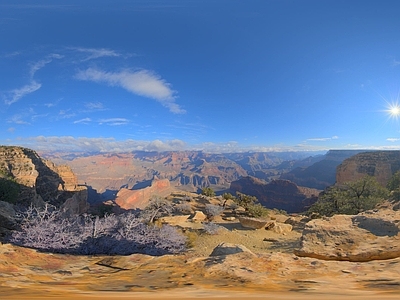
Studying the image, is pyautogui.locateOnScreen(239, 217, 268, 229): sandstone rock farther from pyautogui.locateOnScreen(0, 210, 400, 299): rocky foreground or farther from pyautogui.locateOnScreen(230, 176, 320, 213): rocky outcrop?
pyautogui.locateOnScreen(230, 176, 320, 213): rocky outcrop

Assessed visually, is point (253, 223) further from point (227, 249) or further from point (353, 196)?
point (227, 249)

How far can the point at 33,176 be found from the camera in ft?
124

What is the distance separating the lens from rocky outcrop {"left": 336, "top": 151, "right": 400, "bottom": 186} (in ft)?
200

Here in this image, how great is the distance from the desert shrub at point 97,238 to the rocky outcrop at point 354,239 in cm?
536

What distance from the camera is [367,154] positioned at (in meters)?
66.0

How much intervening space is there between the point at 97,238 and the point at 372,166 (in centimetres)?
7102

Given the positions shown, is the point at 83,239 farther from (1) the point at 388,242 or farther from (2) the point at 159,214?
(2) the point at 159,214

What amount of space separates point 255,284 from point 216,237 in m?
11.1

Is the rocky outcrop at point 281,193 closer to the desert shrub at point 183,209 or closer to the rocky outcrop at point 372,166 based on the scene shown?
→ the rocky outcrop at point 372,166

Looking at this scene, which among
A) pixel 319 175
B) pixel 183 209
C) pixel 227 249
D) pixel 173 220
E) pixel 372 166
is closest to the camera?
pixel 227 249

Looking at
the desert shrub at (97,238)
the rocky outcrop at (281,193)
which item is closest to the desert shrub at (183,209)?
the desert shrub at (97,238)

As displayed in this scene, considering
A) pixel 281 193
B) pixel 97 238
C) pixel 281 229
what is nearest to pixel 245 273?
pixel 97 238

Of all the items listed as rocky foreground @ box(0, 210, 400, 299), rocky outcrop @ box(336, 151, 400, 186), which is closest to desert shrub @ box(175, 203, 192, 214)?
rocky foreground @ box(0, 210, 400, 299)

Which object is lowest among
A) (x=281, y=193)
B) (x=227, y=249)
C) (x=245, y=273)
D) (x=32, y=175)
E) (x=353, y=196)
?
(x=281, y=193)
